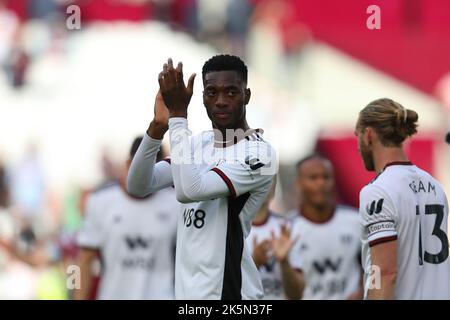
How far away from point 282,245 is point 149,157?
3102 millimetres

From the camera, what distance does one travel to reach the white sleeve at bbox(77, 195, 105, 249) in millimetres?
9480

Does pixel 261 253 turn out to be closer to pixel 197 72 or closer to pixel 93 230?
pixel 93 230

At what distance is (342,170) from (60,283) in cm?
470

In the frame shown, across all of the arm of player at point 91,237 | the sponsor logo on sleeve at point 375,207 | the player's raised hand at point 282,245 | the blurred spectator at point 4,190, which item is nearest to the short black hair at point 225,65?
the sponsor logo on sleeve at point 375,207

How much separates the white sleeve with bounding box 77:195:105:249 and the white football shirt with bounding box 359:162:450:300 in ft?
12.8

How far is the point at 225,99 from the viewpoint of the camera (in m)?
5.88

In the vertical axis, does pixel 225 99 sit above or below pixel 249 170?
above

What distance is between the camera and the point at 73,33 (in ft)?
60.1

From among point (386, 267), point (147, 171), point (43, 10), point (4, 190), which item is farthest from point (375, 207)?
point (43, 10)

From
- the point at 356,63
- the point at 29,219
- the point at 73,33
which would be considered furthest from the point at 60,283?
the point at 356,63

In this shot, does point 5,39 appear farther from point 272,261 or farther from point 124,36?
point 272,261

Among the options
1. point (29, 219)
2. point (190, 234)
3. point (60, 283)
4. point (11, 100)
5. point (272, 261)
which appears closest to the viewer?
point (190, 234)

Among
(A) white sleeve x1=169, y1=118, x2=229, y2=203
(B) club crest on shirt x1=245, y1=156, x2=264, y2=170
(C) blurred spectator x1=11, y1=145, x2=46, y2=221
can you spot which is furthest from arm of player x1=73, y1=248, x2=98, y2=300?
(C) blurred spectator x1=11, y1=145, x2=46, y2=221

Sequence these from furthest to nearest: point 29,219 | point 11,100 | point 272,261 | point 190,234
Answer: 1. point 11,100
2. point 29,219
3. point 272,261
4. point 190,234
